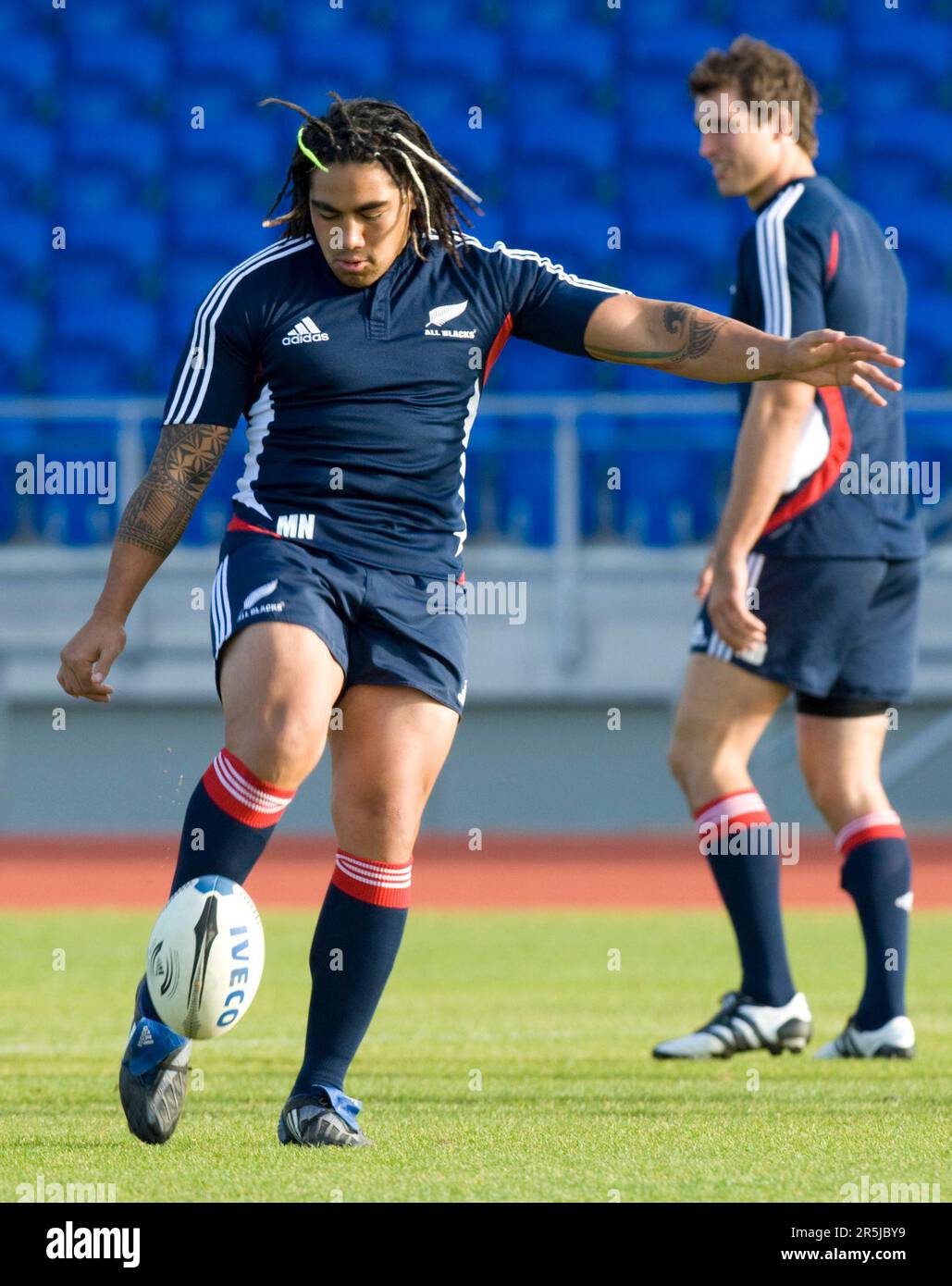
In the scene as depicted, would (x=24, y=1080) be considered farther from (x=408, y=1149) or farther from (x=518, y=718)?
(x=518, y=718)

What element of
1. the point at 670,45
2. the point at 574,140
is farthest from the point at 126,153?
the point at 670,45

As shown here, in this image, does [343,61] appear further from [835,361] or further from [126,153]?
[835,361]

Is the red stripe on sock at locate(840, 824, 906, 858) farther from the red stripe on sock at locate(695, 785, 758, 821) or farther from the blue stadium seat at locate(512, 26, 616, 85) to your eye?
the blue stadium seat at locate(512, 26, 616, 85)

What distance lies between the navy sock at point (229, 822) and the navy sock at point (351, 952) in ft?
0.83

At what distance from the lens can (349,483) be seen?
409 centimetres

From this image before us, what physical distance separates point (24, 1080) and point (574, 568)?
9.24m

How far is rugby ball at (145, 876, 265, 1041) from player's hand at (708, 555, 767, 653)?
185 cm

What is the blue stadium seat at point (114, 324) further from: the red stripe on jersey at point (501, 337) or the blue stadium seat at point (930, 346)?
the red stripe on jersey at point (501, 337)

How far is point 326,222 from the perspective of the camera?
159 inches

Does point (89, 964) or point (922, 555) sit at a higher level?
point (922, 555)

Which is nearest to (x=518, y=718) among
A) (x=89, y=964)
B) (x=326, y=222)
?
(x=89, y=964)

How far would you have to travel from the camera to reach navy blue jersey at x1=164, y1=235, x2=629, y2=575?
4066 mm

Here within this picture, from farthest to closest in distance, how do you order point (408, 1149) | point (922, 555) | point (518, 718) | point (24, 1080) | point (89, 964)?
1. point (518, 718)
2. point (89, 964)
3. point (922, 555)
4. point (24, 1080)
5. point (408, 1149)

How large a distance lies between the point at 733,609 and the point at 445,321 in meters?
1.43
